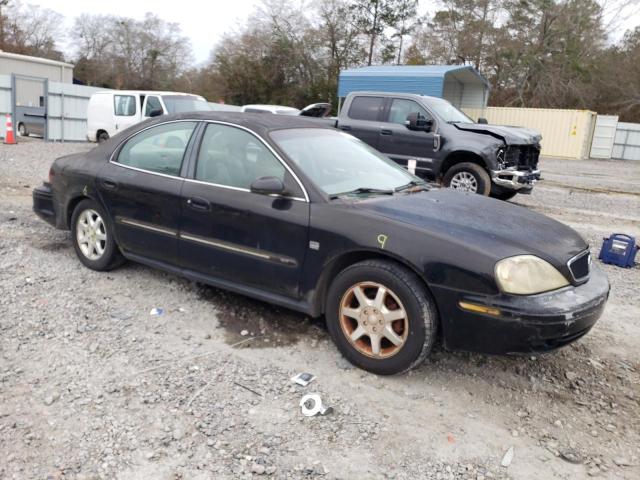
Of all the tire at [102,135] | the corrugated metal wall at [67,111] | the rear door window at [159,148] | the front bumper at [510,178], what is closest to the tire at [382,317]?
the rear door window at [159,148]

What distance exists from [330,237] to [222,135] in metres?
1.36

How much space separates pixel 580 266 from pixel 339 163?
182 cm

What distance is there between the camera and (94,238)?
5023 millimetres

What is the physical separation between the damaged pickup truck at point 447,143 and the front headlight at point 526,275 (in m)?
5.94

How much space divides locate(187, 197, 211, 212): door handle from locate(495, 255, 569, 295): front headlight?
2119 millimetres

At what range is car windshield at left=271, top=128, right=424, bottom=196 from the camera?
3.95m

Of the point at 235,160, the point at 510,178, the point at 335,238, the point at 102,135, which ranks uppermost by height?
the point at 235,160

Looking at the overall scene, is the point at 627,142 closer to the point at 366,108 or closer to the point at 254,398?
the point at 366,108

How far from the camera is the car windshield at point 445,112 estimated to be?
32.3ft

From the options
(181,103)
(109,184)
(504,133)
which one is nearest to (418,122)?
(504,133)

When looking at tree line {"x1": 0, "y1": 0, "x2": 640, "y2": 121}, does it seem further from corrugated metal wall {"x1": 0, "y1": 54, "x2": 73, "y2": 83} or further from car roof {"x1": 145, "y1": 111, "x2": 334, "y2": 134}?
car roof {"x1": 145, "y1": 111, "x2": 334, "y2": 134}

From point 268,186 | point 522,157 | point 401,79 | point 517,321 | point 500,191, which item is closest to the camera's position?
point 517,321

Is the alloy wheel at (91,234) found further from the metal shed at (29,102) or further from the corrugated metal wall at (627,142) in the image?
the corrugated metal wall at (627,142)

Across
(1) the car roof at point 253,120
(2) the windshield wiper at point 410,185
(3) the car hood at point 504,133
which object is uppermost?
(3) the car hood at point 504,133
